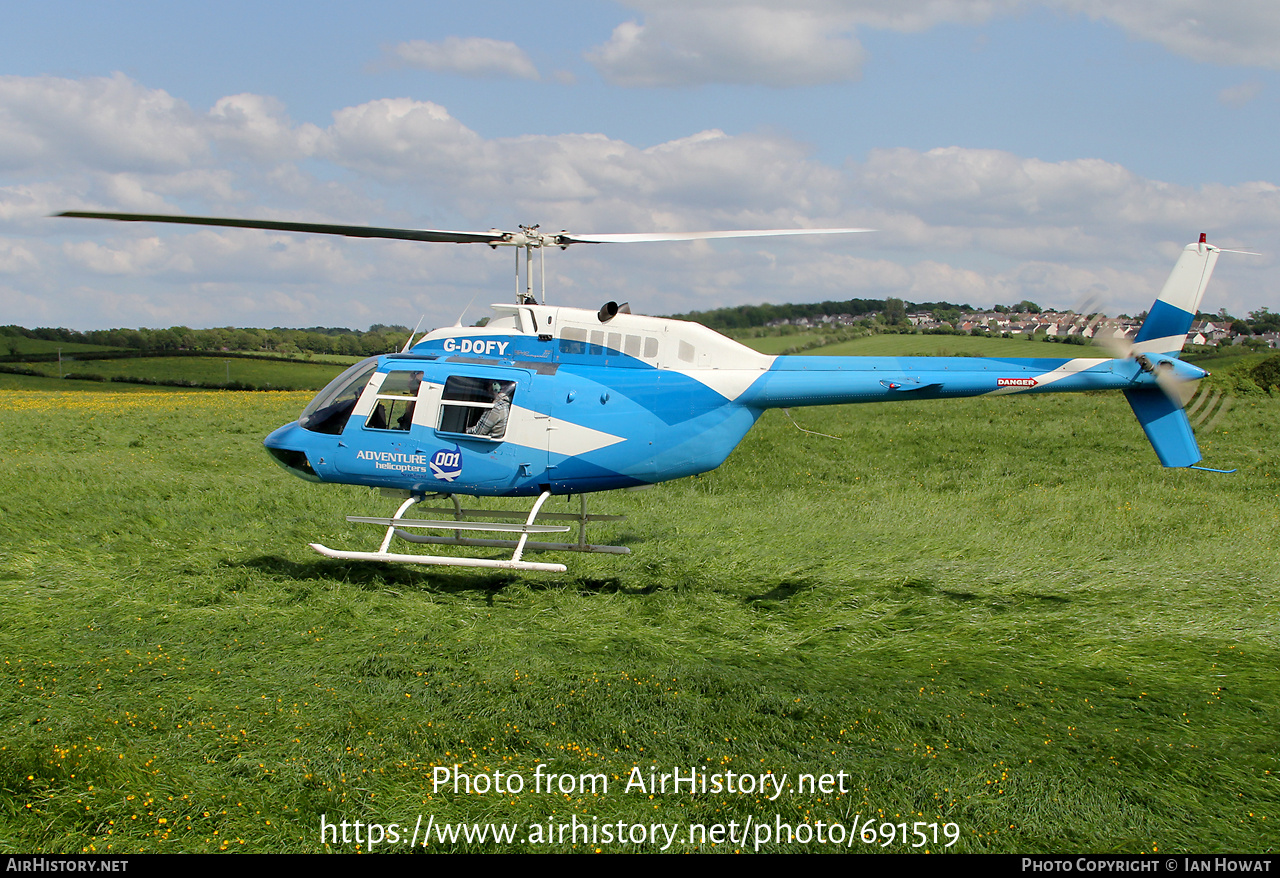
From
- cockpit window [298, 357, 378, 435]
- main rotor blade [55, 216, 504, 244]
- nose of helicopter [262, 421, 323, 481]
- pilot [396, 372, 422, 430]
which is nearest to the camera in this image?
main rotor blade [55, 216, 504, 244]

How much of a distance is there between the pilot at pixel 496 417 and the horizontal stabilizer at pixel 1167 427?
7.72 m

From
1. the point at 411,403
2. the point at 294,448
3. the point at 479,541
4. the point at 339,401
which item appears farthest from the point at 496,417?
the point at 294,448

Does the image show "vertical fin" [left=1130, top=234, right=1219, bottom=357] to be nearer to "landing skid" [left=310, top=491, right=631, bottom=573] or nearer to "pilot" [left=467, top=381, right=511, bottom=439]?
"landing skid" [left=310, top=491, right=631, bottom=573]

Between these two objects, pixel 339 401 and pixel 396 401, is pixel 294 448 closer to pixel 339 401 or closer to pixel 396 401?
pixel 339 401

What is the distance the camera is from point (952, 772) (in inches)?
247

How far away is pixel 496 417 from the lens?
35.1 feet

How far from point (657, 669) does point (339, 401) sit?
573cm

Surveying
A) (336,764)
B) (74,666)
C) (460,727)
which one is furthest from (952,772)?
(74,666)

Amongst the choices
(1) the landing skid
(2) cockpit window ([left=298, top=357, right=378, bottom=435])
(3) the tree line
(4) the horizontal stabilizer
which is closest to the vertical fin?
(4) the horizontal stabilizer

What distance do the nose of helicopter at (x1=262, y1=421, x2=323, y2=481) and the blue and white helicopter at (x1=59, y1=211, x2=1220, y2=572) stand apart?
0.08 m

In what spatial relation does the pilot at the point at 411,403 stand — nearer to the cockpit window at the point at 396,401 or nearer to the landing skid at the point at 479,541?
the cockpit window at the point at 396,401

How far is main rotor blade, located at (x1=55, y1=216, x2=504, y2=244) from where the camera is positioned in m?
9.16

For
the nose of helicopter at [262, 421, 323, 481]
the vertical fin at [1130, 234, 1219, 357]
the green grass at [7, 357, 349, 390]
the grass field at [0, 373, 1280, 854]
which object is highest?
the vertical fin at [1130, 234, 1219, 357]

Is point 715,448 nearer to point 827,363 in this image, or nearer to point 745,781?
point 827,363
